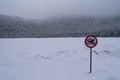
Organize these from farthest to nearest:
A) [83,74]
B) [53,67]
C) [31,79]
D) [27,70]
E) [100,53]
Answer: [100,53]
[53,67]
[27,70]
[83,74]
[31,79]

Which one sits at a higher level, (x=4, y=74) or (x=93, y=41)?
(x=93, y=41)

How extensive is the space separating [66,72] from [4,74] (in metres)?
3.37

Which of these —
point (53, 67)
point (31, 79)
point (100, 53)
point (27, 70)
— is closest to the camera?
point (31, 79)

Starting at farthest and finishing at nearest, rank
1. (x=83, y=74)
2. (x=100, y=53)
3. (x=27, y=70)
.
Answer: (x=100, y=53) → (x=27, y=70) → (x=83, y=74)

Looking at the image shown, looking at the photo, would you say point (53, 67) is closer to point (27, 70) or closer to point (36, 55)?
point (27, 70)

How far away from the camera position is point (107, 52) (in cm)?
1179

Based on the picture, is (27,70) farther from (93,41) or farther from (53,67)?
(93,41)

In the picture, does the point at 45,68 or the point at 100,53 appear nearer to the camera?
the point at 45,68

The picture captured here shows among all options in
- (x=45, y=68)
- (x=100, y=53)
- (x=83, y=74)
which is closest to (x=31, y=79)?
(x=45, y=68)

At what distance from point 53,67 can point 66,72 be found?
1273 millimetres

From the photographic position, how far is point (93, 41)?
6.71 m

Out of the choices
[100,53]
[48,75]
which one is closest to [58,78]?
[48,75]

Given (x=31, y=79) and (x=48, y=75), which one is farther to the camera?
(x=48, y=75)

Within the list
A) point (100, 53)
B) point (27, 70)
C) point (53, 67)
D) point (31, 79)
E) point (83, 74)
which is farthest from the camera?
point (100, 53)
